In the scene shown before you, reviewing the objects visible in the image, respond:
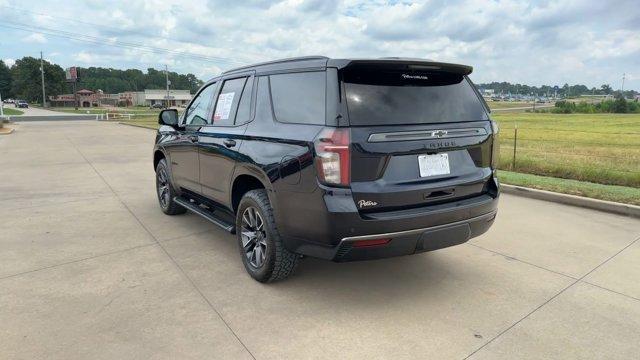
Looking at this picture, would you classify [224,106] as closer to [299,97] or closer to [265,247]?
[299,97]

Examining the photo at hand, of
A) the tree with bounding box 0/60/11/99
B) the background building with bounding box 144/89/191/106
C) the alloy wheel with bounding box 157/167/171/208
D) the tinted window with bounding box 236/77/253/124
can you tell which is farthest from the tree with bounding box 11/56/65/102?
the tinted window with bounding box 236/77/253/124

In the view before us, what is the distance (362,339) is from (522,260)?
222 cm

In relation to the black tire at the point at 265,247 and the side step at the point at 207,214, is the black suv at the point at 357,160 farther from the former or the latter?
the side step at the point at 207,214

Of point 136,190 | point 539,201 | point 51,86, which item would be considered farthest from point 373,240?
point 51,86

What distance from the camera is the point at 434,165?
10.8 ft

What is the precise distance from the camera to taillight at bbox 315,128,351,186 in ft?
9.76

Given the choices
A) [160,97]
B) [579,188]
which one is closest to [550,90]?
[160,97]

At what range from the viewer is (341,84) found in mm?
3148

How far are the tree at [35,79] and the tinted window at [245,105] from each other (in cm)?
12973

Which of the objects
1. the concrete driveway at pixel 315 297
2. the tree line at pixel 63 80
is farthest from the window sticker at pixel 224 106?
the tree line at pixel 63 80

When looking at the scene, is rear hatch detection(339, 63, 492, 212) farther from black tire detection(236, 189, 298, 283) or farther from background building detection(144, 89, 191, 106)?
background building detection(144, 89, 191, 106)

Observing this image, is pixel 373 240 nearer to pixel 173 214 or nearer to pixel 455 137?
pixel 455 137

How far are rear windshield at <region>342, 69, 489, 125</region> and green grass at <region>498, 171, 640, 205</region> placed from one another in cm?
385

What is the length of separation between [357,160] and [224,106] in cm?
203
